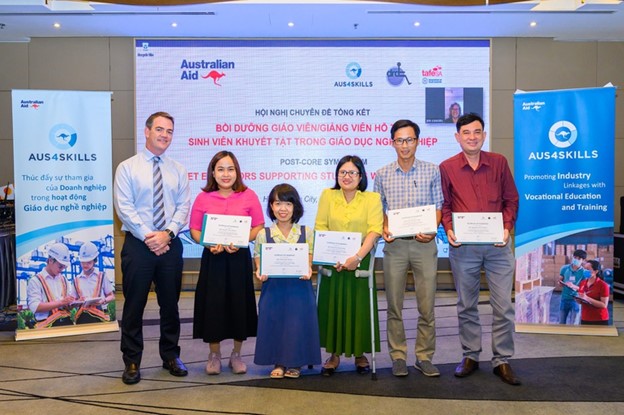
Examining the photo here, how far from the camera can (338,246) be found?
3410mm

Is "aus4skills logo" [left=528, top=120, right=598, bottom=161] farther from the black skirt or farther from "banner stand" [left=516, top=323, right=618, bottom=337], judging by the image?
the black skirt

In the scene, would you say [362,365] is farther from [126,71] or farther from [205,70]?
[126,71]

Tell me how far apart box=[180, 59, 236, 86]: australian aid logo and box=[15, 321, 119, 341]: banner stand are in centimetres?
302

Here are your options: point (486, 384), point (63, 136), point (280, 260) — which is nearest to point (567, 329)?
point (486, 384)

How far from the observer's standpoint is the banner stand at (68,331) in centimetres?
475

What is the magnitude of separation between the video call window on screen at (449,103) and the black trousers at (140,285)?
161 inches

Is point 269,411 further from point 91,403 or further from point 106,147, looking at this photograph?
point 106,147

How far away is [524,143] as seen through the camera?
16.2ft

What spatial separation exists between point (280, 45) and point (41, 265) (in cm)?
358

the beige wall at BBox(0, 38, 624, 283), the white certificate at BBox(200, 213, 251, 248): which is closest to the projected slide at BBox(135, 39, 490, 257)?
the beige wall at BBox(0, 38, 624, 283)

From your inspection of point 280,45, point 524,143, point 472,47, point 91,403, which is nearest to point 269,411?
point 91,403

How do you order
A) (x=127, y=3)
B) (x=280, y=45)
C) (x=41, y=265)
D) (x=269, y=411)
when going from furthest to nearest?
1. (x=280, y=45)
2. (x=127, y=3)
3. (x=41, y=265)
4. (x=269, y=411)

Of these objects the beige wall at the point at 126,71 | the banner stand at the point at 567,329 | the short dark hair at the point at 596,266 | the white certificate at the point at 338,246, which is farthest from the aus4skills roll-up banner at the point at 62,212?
the short dark hair at the point at 596,266

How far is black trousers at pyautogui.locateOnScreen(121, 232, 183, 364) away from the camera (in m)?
3.53
